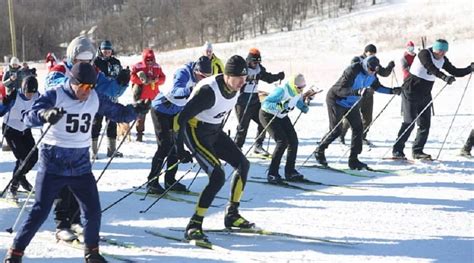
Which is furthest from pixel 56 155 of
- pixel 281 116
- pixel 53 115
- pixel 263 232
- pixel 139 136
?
pixel 139 136

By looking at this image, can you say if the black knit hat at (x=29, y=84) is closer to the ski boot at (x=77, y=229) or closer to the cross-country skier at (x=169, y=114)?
the cross-country skier at (x=169, y=114)

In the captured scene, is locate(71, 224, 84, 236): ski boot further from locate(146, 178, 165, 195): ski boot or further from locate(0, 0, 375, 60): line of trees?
locate(0, 0, 375, 60): line of trees

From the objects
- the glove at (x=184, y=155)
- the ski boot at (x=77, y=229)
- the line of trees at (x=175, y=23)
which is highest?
the line of trees at (x=175, y=23)

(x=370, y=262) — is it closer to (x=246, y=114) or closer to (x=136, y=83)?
(x=246, y=114)

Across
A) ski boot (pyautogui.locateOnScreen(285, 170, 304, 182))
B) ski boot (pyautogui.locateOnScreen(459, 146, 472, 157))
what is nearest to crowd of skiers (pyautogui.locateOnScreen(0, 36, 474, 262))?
ski boot (pyautogui.locateOnScreen(285, 170, 304, 182))

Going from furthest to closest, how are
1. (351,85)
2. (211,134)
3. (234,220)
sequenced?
(351,85) < (234,220) < (211,134)

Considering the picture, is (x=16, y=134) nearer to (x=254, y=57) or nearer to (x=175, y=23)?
(x=254, y=57)

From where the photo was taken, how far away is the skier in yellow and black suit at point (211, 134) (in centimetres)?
535

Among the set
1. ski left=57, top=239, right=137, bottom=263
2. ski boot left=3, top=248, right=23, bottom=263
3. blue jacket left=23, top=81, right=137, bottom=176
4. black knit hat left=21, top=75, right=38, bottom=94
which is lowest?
ski left=57, top=239, right=137, bottom=263

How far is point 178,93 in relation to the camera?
689cm

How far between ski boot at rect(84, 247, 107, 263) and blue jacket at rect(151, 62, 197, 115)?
252cm

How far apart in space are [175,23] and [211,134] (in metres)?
76.4

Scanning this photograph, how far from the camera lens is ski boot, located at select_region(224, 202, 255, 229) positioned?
5.79 m

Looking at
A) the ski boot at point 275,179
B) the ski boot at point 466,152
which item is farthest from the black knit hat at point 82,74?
the ski boot at point 466,152
